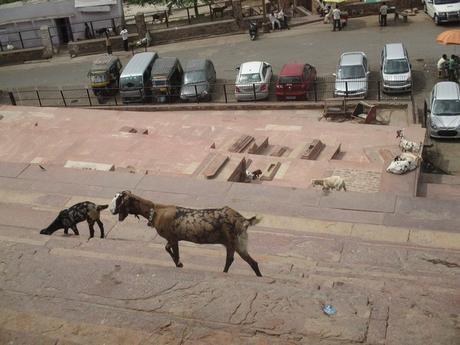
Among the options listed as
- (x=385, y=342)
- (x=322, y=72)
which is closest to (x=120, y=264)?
(x=385, y=342)

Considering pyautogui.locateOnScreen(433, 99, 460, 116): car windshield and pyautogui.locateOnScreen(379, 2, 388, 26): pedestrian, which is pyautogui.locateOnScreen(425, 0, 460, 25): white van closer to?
pyautogui.locateOnScreen(379, 2, 388, 26): pedestrian

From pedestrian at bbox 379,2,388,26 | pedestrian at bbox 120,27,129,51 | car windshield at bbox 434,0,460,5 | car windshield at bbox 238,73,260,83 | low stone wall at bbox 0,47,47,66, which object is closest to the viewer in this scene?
car windshield at bbox 238,73,260,83

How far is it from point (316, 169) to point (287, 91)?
29.2ft

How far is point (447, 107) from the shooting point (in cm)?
1967

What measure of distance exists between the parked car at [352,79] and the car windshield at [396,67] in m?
0.83

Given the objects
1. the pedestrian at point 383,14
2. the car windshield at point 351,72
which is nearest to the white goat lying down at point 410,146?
the car windshield at point 351,72

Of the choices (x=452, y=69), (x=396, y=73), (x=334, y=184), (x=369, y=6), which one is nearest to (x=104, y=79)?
(x=396, y=73)

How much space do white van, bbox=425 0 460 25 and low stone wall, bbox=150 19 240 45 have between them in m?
10.8

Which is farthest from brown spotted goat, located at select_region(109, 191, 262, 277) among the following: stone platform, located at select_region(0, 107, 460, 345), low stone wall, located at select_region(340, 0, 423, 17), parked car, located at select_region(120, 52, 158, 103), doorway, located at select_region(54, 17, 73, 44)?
doorway, located at select_region(54, 17, 73, 44)

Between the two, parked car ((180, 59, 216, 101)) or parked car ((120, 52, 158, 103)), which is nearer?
parked car ((180, 59, 216, 101))

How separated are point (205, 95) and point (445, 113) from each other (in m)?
9.64

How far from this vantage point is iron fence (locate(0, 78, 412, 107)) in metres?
23.3

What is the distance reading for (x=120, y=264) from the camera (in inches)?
321

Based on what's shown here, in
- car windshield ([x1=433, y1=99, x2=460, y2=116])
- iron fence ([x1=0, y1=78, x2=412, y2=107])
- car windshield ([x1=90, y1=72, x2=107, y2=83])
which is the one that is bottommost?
iron fence ([x1=0, y1=78, x2=412, y2=107])
